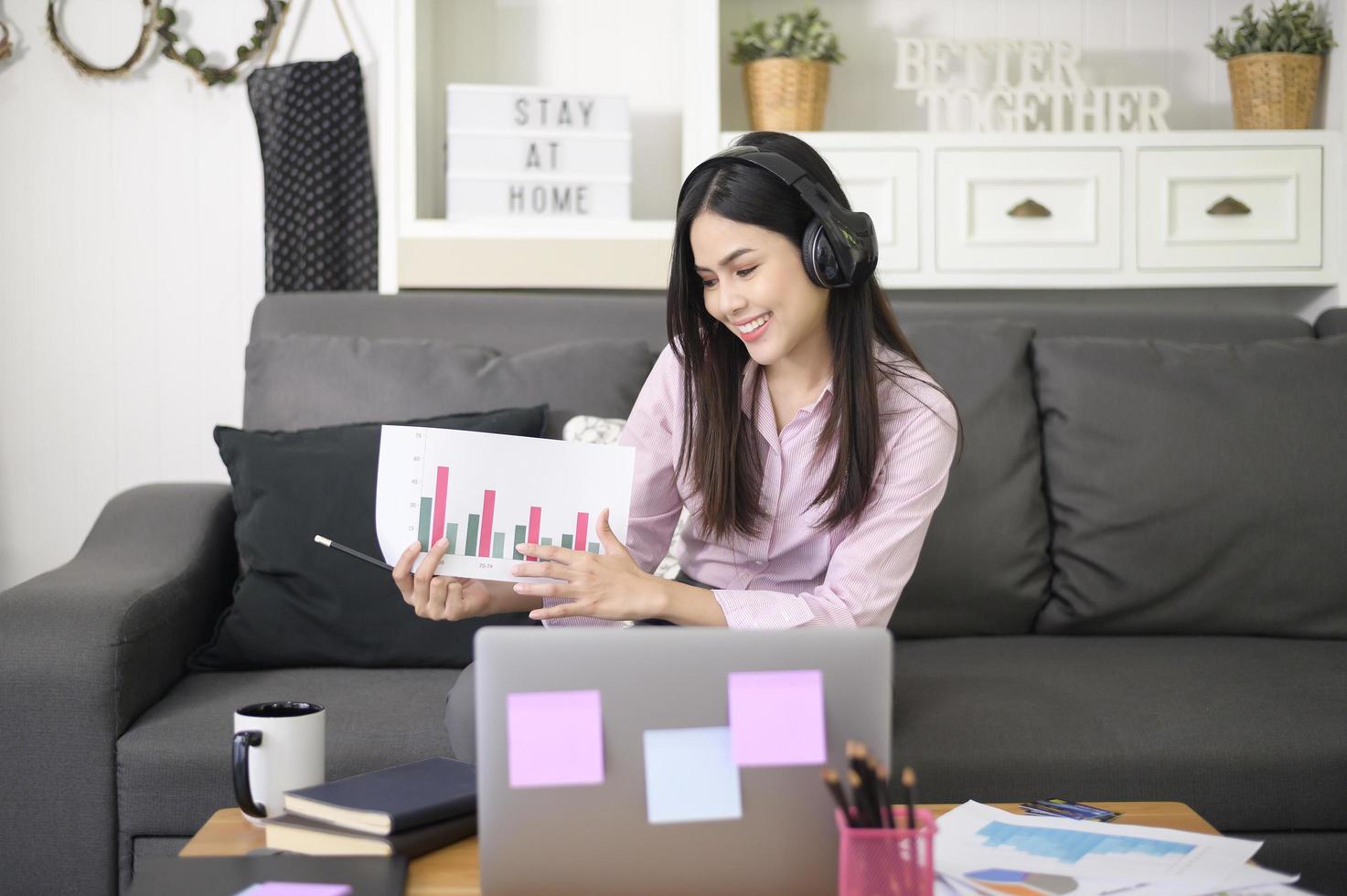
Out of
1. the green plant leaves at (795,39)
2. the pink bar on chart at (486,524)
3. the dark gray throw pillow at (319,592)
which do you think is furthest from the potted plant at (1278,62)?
the pink bar on chart at (486,524)

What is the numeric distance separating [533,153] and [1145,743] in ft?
4.93

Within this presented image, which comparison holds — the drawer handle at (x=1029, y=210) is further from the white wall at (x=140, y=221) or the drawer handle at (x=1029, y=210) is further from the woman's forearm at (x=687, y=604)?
the woman's forearm at (x=687, y=604)

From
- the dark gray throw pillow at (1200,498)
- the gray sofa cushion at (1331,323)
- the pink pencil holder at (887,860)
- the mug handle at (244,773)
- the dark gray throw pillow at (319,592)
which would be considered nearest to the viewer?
the pink pencil holder at (887,860)

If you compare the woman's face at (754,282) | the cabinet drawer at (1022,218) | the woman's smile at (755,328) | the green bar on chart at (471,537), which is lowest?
the green bar on chart at (471,537)

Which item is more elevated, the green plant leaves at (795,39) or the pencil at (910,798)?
the green plant leaves at (795,39)

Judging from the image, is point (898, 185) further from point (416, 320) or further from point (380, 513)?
point (380, 513)

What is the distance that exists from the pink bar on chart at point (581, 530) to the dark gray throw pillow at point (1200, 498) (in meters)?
1.02

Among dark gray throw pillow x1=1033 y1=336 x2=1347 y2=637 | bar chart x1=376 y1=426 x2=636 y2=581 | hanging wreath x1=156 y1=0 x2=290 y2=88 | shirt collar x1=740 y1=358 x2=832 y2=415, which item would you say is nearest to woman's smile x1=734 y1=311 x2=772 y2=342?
shirt collar x1=740 y1=358 x2=832 y2=415

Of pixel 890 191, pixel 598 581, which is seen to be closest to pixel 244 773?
pixel 598 581

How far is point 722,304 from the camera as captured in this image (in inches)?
55.0

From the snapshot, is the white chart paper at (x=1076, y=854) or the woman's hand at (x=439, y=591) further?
the woman's hand at (x=439, y=591)

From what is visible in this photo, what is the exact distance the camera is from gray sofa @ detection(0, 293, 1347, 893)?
58.2 inches

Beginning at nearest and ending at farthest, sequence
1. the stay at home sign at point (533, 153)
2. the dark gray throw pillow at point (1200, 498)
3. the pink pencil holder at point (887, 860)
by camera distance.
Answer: the pink pencil holder at point (887, 860) < the dark gray throw pillow at point (1200, 498) < the stay at home sign at point (533, 153)

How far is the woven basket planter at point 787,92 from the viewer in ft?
7.73
